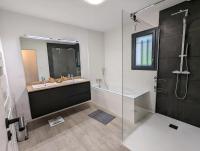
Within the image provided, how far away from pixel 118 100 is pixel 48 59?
2099 mm

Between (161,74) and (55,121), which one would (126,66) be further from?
(55,121)

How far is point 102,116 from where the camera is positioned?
108 inches

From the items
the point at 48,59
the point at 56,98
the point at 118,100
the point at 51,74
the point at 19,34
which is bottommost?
the point at 118,100

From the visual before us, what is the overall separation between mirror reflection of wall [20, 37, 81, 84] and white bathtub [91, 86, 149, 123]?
97 cm

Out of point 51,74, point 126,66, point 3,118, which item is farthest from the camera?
point 51,74

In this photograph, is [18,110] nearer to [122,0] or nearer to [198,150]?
[122,0]

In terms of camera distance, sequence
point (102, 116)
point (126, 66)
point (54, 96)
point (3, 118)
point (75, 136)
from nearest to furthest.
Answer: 1. point (3, 118)
2. point (75, 136)
3. point (54, 96)
4. point (126, 66)
5. point (102, 116)

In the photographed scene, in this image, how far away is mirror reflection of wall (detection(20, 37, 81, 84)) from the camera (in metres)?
2.48

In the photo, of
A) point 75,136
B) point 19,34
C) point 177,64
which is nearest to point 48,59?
point 19,34

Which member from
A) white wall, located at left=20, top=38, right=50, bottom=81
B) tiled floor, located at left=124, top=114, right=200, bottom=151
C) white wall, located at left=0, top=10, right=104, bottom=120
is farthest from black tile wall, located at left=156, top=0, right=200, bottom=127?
white wall, located at left=20, top=38, right=50, bottom=81

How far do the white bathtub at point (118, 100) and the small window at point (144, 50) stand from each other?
27.5 inches

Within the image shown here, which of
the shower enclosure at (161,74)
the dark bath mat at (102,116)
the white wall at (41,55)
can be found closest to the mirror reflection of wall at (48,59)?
the white wall at (41,55)

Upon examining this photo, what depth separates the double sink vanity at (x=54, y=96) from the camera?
87.9 inches

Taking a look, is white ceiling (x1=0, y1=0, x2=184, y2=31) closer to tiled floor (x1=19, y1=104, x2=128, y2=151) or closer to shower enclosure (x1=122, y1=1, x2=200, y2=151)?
shower enclosure (x1=122, y1=1, x2=200, y2=151)
